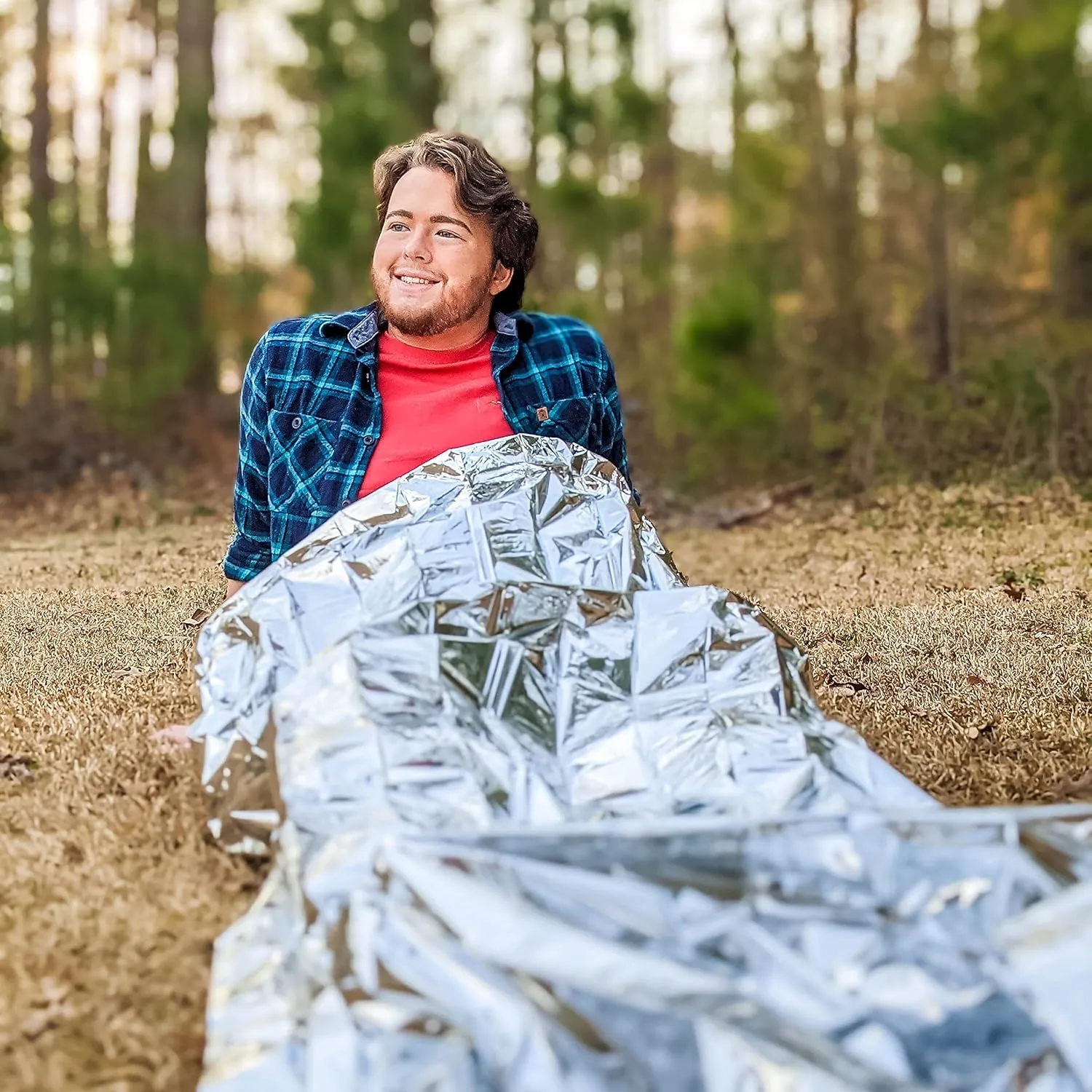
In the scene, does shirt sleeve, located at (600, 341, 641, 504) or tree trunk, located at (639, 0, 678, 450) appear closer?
shirt sleeve, located at (600, 341, 641, 504)

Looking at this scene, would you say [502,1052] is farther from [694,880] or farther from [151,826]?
[151,826]

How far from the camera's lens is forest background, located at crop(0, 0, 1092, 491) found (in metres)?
5.51

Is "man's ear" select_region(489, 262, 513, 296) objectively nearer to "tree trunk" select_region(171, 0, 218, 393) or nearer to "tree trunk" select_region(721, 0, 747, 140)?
"tree trunk" select_region(171, 0, 218, 393)

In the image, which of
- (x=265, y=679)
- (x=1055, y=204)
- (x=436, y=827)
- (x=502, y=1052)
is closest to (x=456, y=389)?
(x=265, y=679)

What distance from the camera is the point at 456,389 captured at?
89.4 inches

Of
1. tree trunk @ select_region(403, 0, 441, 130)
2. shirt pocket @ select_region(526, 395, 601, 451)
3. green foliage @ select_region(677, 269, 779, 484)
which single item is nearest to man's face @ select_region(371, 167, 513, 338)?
shirt pocket @ select_region(526, 395, 601, 451)

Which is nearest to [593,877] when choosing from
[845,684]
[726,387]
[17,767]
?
[17,767]

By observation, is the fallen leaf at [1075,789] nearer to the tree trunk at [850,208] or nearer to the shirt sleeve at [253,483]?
the shirt sleeve at [253,483]

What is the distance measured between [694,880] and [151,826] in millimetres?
856

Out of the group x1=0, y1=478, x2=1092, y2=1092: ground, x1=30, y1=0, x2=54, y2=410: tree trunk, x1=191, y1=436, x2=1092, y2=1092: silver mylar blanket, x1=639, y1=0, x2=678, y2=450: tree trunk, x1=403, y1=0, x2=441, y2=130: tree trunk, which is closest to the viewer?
x1=191, y1=436, x2=1092, y2=1092: silver mylar blanket

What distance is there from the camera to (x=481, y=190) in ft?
7.33

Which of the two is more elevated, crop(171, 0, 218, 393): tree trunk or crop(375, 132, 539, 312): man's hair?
crop(171, 0, 218, 393): tree trunk

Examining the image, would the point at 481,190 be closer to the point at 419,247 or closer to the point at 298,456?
the point at 419,247

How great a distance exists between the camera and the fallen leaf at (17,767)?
195 centimetres
